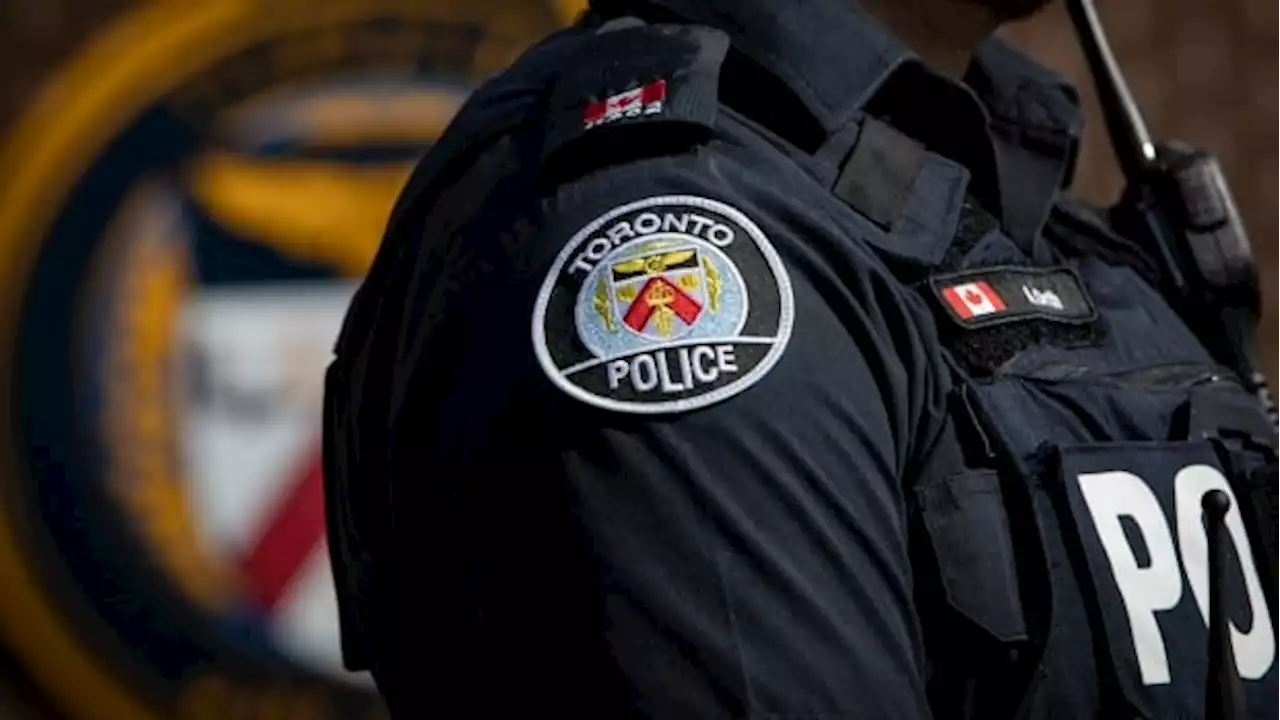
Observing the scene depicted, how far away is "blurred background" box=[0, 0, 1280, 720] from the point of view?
2455 millimetres

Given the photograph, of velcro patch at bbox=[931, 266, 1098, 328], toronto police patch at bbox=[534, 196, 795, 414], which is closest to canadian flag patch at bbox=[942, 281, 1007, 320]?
velcro patch at bbox=[931, 266, 1098, 328]

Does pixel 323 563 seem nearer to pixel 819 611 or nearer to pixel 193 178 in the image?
pixel 193 178

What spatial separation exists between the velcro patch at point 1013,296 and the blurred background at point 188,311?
5.05 ft

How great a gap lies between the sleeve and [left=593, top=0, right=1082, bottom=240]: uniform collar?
0.11 metres

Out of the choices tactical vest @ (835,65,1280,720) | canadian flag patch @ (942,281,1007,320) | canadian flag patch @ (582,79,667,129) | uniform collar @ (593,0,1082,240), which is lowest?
tactical vest @ (835,65,1280,720)

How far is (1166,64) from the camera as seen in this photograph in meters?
2.70

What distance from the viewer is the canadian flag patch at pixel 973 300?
37.6 inches

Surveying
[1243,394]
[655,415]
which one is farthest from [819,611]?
[1243,394]

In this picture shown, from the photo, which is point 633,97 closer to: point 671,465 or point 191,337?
point 671,465

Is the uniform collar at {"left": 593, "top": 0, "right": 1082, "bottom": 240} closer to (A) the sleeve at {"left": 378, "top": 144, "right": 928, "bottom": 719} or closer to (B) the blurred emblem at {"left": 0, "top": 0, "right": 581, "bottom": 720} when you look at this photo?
(A) the sleeve at {"left": 378, "top": 144, "right": 928, "bottom": 719}

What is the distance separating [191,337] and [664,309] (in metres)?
1.71

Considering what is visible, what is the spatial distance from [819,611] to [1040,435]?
18 centimetres

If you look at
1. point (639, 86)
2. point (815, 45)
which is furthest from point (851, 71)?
point (639, 86)

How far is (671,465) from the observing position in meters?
0.83
